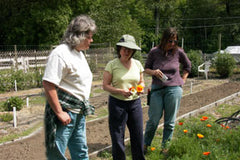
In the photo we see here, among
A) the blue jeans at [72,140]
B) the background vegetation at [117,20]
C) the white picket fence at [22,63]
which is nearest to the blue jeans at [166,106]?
the blue jeans at [72,140]

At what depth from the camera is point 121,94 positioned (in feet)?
9.62

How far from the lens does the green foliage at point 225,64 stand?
43.5 ft

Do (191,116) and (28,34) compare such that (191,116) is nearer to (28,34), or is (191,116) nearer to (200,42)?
(28,34)

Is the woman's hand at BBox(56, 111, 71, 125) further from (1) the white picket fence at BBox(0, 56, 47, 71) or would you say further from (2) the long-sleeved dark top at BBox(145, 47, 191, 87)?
(1) the white picket fence at BBox(0, 56, 47, 71)

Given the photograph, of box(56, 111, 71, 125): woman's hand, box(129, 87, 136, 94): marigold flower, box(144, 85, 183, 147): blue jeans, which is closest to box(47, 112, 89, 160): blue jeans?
box(56, 111, 71, 125): woman's hand

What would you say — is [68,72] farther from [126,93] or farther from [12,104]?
[12,104]

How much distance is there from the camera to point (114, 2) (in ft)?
64.3

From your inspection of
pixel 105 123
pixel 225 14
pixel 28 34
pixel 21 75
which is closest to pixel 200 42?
pixel 225 14

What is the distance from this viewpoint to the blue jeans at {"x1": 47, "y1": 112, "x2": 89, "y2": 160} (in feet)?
7.43

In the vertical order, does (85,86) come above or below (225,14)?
below

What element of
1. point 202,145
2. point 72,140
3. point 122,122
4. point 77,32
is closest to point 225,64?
point 202,145

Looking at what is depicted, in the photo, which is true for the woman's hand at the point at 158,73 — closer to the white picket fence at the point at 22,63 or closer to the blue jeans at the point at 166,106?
the blue jeans at the point at 166,106

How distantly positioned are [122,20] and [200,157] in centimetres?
1761

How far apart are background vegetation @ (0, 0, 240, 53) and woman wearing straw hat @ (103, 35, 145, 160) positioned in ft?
49.9
